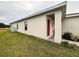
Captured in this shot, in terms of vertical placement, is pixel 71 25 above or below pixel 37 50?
above

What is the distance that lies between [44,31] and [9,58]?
5851 millimetres

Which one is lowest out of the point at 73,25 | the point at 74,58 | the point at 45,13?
the point at 74,58

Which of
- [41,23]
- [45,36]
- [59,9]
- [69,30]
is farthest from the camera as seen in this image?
[69,30]

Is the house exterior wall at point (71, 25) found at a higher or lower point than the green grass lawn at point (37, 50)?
higher

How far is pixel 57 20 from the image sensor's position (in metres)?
8.93

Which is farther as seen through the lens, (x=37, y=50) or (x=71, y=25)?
(x=71, y=25)

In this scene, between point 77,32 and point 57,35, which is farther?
point 77,32

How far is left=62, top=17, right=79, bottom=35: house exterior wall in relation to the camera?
40.6ft

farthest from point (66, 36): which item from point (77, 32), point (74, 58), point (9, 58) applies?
point (9, 58)

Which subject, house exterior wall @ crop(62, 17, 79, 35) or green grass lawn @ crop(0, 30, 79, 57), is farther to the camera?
house exterior wall @ crop(62, 17, 79, 35)

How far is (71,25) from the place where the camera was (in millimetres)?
13016

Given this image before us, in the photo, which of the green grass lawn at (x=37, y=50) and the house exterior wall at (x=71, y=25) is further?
the house exterior wall at (x=71, y=25)

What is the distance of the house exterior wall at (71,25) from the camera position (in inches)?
487

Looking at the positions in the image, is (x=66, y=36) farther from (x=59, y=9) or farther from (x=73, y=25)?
(x=59, y=9)
